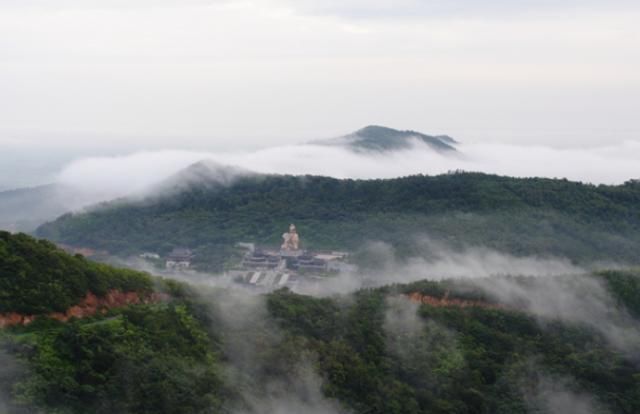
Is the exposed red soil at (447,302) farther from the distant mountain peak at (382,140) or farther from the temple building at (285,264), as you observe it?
the distant mountain peak at (382,140)

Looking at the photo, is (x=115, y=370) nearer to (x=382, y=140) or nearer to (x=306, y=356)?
(x=306, y=356)

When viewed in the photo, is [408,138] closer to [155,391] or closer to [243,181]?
[243,181]

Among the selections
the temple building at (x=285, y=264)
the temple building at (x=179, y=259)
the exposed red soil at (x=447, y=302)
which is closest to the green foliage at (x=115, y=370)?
the exposed red soil at (x=447, y=302)

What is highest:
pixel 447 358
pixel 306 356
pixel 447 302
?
A: pixel 447 302

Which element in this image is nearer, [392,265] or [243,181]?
[392,265]

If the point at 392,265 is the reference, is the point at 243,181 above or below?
above

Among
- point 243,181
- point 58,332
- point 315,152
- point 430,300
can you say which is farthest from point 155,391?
point 315,152

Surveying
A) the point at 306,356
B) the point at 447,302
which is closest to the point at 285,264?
the point at 447,302

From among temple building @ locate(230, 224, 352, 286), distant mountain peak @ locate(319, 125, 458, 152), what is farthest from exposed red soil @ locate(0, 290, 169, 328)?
distant mountain peak @ locate(319, 125, 458, 152)
